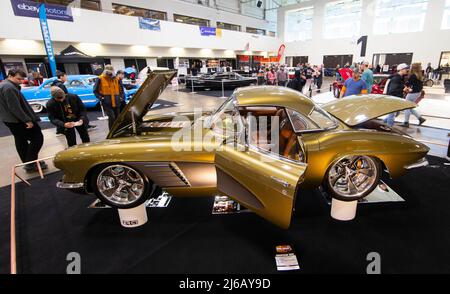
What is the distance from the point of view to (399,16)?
837 inches

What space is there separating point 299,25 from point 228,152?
32593 mm

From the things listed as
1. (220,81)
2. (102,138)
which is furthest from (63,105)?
(220,81)

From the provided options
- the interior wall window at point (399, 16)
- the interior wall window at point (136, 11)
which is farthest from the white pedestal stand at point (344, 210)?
the interior wall window at point (399, 16)

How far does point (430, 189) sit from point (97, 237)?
13.3 feet

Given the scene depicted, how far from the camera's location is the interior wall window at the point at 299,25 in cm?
2854

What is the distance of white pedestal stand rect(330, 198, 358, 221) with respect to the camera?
2.60 meters

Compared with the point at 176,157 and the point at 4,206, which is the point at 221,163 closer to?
the point at 176,157

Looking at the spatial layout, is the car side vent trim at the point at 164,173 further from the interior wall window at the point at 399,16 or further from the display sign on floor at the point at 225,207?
the interior wall window at the point at 399,16

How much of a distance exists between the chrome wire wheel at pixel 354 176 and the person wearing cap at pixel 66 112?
4.09m

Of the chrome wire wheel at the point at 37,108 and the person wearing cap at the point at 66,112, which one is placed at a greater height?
the person wearing cap at the point at 66,112

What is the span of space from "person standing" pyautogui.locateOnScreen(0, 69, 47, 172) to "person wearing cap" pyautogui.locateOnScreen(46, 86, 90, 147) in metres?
0.29

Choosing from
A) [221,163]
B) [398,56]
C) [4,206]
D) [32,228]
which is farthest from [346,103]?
[398,56]

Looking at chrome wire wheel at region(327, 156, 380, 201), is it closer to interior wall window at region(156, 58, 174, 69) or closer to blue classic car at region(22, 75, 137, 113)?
blue classic car at region(22, 75, 137, 113)

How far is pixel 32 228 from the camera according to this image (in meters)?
2.70
